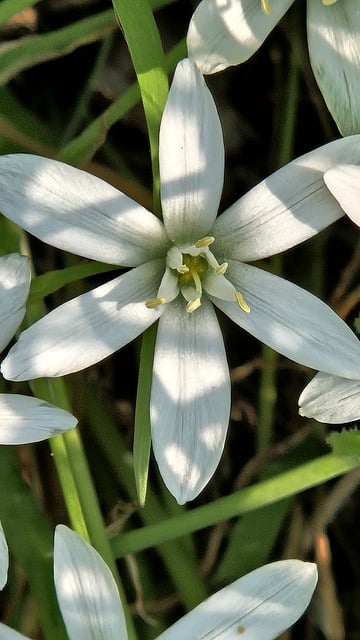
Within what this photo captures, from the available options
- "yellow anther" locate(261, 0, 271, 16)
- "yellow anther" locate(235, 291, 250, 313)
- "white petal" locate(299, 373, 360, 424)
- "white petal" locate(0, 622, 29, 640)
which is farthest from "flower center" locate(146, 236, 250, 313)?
"white petal" locate(0, 622, 29, 640)

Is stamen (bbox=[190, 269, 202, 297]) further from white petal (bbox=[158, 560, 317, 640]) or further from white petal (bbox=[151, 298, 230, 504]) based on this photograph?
white petal (bbox=[158, 560, 317, 640])

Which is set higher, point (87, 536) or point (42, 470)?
point (42, 470)

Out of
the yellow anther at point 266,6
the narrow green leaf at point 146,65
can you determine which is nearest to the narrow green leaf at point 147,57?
the narrow green leaf at point 146,65

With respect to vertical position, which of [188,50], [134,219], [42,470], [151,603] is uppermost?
[188,50]

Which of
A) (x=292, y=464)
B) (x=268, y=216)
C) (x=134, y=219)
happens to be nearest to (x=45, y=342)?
(x=134, y=219)

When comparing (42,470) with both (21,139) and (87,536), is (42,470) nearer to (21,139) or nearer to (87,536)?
(87,536)

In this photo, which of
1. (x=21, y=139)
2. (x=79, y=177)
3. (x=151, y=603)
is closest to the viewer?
(x=79, y=177)

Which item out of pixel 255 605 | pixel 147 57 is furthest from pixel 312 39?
pixel 255 605
